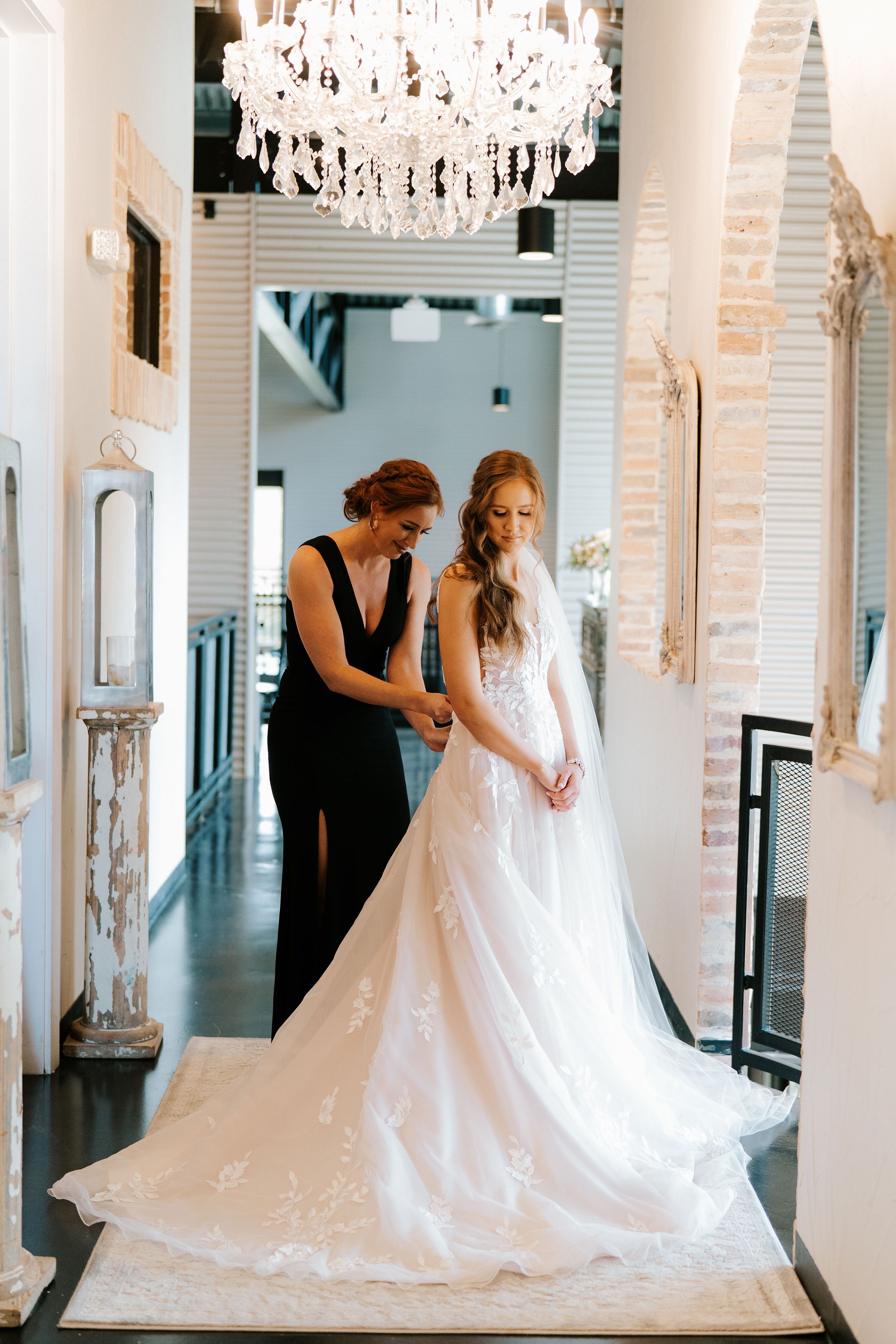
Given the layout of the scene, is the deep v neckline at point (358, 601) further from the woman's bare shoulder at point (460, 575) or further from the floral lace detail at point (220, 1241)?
the floral lace detail at point (220, 1241)

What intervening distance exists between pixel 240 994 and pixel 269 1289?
6.58 ft

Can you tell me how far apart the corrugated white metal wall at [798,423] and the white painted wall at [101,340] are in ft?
8.53

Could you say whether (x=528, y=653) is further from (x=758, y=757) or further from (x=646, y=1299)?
(x=646, y=1299)

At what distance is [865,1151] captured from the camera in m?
2.26

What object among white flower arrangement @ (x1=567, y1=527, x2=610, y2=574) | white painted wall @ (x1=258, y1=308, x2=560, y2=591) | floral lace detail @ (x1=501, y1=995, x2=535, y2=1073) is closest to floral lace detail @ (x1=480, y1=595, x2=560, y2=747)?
floral lace detail @ (x1=501, y1=995, x2=535, y2=1073)

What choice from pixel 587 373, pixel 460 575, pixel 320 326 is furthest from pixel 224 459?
pixel 460 575

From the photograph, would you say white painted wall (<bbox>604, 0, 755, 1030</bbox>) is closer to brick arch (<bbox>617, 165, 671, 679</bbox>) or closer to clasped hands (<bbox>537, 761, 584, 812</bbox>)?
brick arch (<bbox>617, 165, 671, 679</bbox>)

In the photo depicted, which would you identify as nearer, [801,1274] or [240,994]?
[801,1274]

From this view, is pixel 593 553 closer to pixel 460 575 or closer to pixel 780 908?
pixel 780 908

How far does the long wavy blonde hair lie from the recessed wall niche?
6.29 feet

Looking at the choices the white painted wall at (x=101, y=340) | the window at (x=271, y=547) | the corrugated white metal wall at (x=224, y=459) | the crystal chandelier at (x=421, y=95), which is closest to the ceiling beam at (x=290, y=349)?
the corrugated white metal wall at (x=224, y=459)

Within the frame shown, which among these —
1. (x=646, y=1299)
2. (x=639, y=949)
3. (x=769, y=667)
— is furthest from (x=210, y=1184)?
(x=769, y=667)

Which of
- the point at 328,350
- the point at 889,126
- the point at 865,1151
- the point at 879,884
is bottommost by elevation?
the point at 865,1151

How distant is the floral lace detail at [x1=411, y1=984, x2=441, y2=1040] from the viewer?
2846 millimetres
